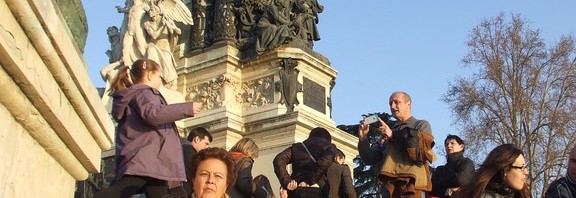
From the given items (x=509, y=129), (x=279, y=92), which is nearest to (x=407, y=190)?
(x=279, y=92)

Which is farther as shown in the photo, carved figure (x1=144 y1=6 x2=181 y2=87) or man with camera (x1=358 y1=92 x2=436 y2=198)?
carved figure (x1=144 y1=6 x2=181 y2=87)

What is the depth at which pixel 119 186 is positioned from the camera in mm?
4199

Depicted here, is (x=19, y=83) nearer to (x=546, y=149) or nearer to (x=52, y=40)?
(x=52, y=40)

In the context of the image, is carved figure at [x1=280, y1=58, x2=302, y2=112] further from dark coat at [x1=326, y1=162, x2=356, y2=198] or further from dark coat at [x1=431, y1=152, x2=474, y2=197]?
dark coat at [x1=431, y1=152, x2=474, y2=197]

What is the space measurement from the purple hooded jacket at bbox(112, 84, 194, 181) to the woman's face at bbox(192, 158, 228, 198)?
0.69 metres

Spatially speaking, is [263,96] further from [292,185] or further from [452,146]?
[452,146]

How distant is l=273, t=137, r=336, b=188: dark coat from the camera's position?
825cm

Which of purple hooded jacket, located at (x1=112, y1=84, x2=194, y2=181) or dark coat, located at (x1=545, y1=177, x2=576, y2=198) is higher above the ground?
purple hooded jacket, located at (x1=112, y1=84, x2=194, y2=181)

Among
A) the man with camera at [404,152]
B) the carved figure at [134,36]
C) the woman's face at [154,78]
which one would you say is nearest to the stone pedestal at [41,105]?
the woman's face at [154,78]

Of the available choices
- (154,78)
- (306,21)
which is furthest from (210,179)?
(306,21)

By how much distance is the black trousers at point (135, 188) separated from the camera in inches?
165

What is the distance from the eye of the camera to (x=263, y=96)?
50.1ft

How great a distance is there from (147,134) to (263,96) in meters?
10.9

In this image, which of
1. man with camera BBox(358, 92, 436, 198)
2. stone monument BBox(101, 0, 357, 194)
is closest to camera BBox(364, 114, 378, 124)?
man with camera BBox(358, 92, 436, 198)
